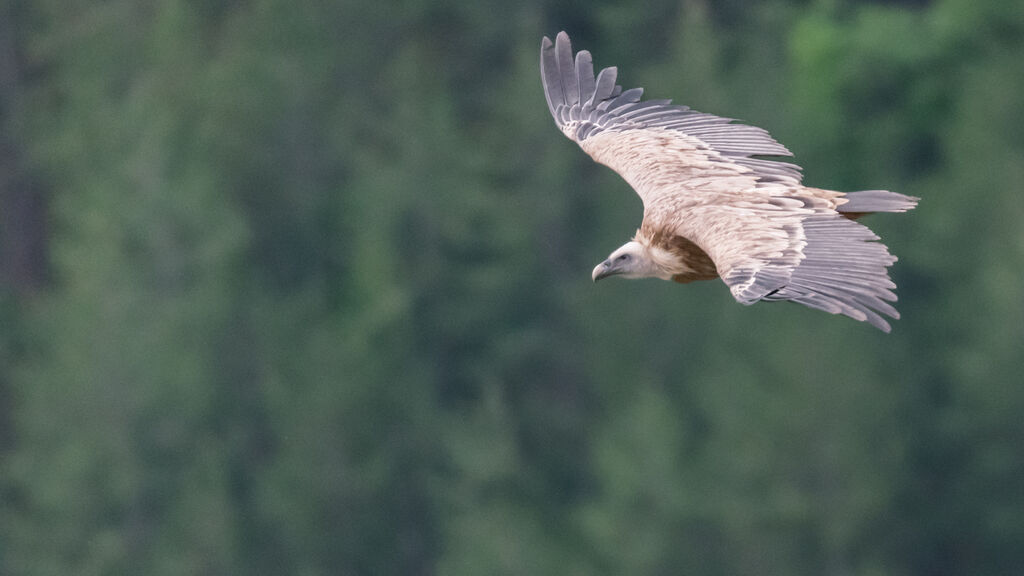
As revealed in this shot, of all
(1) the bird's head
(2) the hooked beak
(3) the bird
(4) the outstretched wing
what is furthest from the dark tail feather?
(2) the hooked beak

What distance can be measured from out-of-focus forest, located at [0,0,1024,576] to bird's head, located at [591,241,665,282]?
13544mm

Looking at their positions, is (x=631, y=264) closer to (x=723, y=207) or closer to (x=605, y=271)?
(x=605, y=271)

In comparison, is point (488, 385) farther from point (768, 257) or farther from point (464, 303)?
point (768, 257)

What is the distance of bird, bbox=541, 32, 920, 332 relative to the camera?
385 inches

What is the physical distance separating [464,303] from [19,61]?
373 inches

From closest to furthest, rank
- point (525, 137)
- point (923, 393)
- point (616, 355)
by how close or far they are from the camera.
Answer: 1. point (923, 393)
2. point (616, 355)
3. point (525, 137)

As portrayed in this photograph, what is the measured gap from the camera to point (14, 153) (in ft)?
118

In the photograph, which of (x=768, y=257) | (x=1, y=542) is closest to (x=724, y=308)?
(x=1, y=542)

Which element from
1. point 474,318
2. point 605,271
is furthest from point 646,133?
point 474,318

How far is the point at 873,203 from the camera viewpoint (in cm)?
1141

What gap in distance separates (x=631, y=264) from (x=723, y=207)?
0.90 m

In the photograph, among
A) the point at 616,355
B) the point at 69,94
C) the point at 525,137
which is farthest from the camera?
the point at 69,94

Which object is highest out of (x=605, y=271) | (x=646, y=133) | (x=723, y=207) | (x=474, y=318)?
(x=474, y=318)

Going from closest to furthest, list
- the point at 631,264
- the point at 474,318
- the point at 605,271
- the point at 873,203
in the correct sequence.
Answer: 1. the point at 873,203
2. the point at 631,264
3. the point at 605,271
4. the point at 474,318
